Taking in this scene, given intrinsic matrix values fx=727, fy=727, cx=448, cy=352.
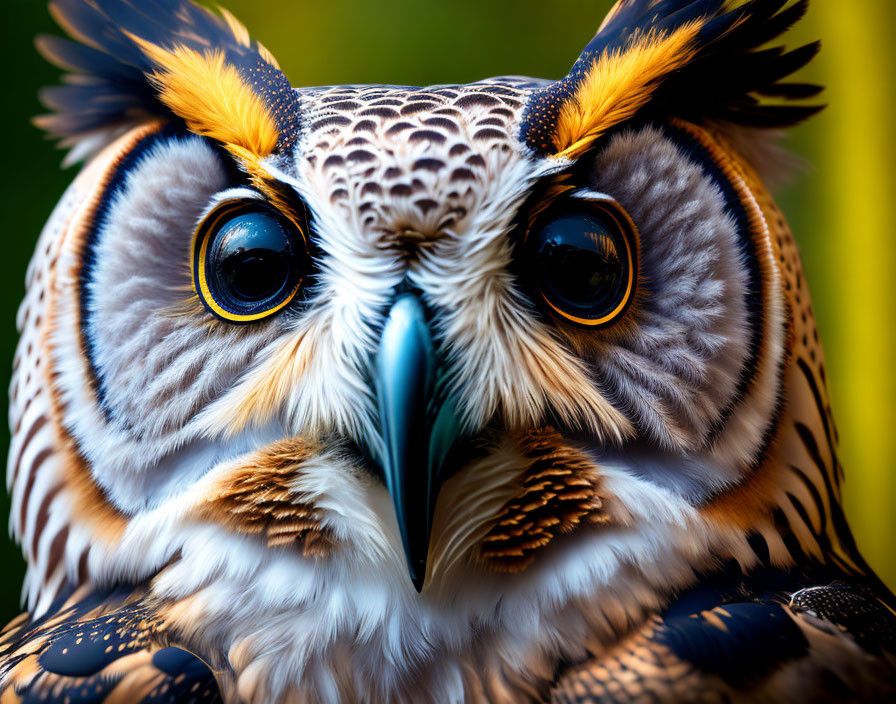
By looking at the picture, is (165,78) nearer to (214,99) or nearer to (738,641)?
(214,99)

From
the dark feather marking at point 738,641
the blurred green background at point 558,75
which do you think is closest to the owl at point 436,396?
the dark feather marking at point 738,641

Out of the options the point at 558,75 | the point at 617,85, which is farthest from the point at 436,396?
the point at 558,75

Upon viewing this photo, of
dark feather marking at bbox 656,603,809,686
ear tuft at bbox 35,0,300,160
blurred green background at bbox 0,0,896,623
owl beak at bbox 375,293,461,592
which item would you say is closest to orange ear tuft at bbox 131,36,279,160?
ear tuft at bbox 35,0,300,160

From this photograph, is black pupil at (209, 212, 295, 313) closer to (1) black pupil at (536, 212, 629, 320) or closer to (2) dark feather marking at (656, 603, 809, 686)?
(1) black pupil at (536, 212, 629, 320)

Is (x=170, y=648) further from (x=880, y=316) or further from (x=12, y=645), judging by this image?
(x=880, y=316)

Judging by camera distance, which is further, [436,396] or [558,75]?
[558,75]

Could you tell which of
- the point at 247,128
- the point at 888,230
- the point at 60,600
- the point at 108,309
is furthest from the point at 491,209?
the point at 888,230
